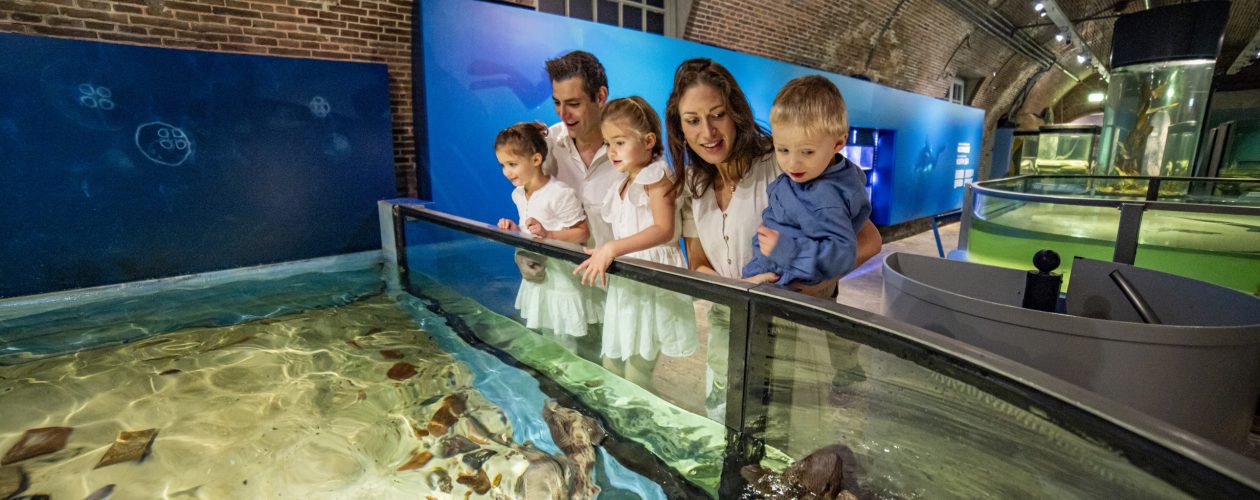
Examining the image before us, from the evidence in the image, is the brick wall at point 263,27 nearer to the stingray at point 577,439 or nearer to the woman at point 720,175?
the stingray at point 577,439

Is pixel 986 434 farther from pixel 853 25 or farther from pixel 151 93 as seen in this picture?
pixel 853 25

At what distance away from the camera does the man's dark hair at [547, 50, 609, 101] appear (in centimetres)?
267

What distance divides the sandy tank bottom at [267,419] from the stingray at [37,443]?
32 millimetres

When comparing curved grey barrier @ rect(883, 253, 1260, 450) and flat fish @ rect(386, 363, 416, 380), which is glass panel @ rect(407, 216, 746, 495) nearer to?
flat fish @ rect(386, 363, 416, 380)

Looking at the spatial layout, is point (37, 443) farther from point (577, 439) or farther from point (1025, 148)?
point (1025, 148)

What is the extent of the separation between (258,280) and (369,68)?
2333 millimetres

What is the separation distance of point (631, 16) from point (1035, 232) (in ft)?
19.4

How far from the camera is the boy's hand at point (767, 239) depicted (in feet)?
5.46

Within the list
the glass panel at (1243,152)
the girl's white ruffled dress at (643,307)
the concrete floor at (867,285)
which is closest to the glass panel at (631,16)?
the concrete floor at (867,285)

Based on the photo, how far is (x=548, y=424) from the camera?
2324 millimetres

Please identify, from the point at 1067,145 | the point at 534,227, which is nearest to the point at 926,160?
the point at 534,227

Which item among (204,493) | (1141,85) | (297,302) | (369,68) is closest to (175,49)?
(369,68)

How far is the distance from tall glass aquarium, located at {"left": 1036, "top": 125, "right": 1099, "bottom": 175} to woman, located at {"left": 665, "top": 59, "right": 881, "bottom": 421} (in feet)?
73.8

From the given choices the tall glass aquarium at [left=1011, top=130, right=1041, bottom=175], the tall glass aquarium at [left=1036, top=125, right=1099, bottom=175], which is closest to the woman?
the tall glass aquarium at [left=1011, top=130, right=1041, bottom=175]
